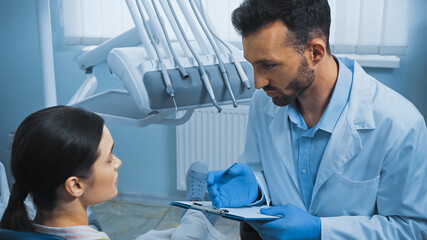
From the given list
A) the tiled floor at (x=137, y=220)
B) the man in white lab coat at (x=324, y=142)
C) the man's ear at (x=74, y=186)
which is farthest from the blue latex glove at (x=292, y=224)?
the tiled floor at (x=137, y=220)

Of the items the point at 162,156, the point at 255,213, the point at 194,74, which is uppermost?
the point at 194,74

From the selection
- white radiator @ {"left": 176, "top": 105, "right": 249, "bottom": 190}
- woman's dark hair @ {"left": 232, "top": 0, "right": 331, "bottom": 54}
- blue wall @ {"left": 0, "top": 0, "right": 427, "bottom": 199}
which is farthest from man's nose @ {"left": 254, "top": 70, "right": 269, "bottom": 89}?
blue wall @ {"left": 0, "top": 0, "right": 427, "bottom": 199}

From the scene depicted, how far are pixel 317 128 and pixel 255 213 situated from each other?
25cm

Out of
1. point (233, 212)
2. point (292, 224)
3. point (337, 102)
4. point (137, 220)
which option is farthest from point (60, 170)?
point (137, 220)

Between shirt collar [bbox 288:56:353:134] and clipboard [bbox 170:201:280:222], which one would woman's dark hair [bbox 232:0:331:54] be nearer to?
shirt collar [bbox 288:56:353:134]

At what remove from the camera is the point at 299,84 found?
3.63ft

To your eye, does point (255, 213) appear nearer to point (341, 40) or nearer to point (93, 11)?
point (341, 40)

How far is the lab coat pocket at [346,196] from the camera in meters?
1.12

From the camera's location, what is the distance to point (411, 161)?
1.06 m

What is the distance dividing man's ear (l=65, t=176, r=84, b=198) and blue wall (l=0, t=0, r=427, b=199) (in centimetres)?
151

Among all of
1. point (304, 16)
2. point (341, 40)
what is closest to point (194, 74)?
point (304, 16)

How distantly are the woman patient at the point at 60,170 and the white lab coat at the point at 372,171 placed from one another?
481 mm

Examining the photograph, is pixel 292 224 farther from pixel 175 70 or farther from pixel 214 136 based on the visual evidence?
pixel 214 136

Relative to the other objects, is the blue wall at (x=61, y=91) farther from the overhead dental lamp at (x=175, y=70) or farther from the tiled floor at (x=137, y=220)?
the overhead dental lamp at (x=175, y=70)
